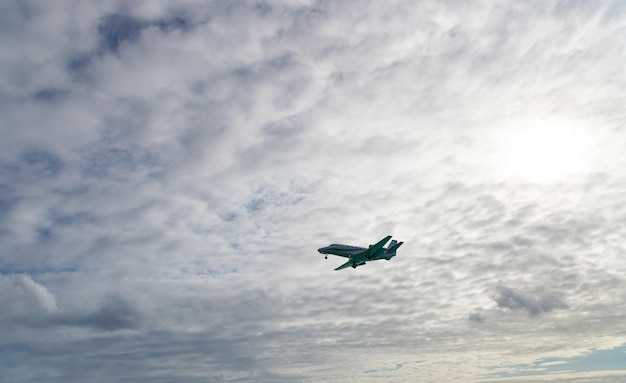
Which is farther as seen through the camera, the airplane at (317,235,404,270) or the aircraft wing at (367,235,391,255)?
the airplane at (317,235,404,270)

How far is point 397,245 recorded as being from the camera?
153 m

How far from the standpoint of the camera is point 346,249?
146 m

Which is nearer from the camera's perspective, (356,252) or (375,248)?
(375,248)

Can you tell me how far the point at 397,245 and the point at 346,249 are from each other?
20.5 meters

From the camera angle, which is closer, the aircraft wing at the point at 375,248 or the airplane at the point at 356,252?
the aircraft wing at the point at 375,248
